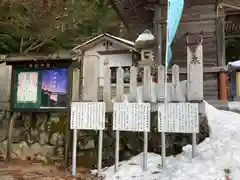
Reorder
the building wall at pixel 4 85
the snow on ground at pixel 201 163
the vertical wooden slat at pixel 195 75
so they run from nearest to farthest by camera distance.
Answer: the snow on ground at pixel 201 163
the vertical wooden slat at pixel 195 75
the building wall at pixel 4 85

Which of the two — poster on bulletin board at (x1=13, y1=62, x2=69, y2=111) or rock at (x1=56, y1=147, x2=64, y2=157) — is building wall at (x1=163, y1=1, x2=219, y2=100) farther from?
rock at (x1=56, y1=147, x2=64, y2=157)

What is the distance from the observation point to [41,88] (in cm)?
661

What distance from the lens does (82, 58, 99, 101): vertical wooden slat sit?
5.87 metres

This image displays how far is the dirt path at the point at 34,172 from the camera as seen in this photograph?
17.2 feet

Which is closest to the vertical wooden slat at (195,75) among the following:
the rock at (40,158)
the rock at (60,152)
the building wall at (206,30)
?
the rock at (60,152)

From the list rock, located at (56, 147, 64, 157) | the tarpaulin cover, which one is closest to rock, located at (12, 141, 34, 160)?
rock, located at (56, 147, 64, 157)

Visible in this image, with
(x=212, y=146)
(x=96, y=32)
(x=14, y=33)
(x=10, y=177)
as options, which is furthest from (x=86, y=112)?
(x=96, y=32)

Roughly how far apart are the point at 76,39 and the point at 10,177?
11196mm

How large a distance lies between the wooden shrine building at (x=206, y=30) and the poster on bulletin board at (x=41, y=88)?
4824mm

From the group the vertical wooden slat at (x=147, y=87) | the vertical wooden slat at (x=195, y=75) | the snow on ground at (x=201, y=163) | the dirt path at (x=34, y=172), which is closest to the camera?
the snow on ground at (x=201, y=163)

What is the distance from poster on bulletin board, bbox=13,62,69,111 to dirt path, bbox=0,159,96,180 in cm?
138

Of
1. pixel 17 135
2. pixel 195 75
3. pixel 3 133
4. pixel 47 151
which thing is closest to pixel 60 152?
pixel 47 151

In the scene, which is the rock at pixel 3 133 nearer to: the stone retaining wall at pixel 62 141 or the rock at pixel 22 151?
the stone retaining wall at pixel 62 141

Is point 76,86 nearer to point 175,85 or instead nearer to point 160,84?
point 160,84
